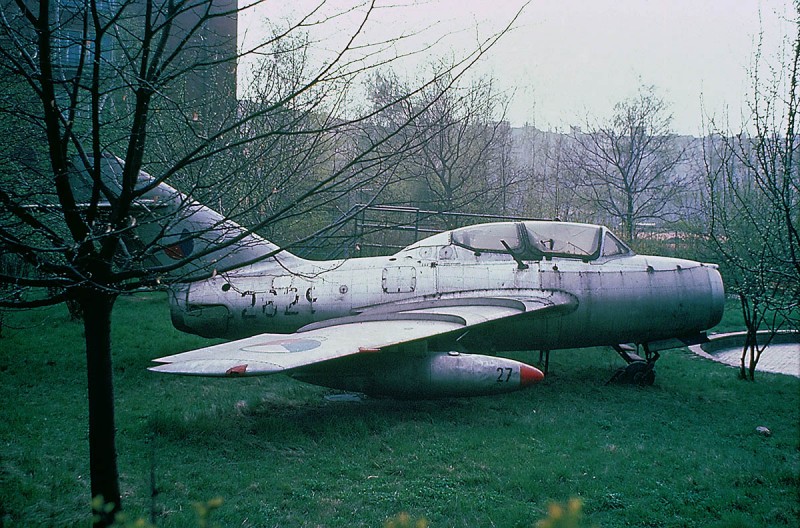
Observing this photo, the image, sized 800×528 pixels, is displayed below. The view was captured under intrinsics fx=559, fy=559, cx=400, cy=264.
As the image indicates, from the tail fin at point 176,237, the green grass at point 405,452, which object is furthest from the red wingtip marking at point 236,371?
the tail fin at point 176,237

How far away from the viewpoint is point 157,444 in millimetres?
6617

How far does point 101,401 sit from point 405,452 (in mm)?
3590

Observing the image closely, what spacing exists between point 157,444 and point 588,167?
26.6 meters

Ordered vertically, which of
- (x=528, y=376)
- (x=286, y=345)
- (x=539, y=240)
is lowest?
(x=528, y=376)

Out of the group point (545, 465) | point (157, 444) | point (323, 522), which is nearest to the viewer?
point (323, 522)

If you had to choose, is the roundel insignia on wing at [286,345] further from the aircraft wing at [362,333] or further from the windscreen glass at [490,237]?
the windscreen glass at [490,237]

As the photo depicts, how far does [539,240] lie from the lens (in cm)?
1012

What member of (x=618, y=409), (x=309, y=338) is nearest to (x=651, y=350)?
(x=618, y=409)

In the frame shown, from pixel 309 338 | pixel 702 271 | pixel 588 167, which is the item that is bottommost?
pixel 309 338

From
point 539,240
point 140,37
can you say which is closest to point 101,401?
point 140,37

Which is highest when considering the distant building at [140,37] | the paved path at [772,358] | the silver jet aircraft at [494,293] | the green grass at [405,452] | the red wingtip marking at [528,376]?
the distant building at [140,37]

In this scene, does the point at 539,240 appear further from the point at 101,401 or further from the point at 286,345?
the point at 101,401

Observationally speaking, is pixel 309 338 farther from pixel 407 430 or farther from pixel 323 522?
pixel 323 522

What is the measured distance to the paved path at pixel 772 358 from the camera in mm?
13431
